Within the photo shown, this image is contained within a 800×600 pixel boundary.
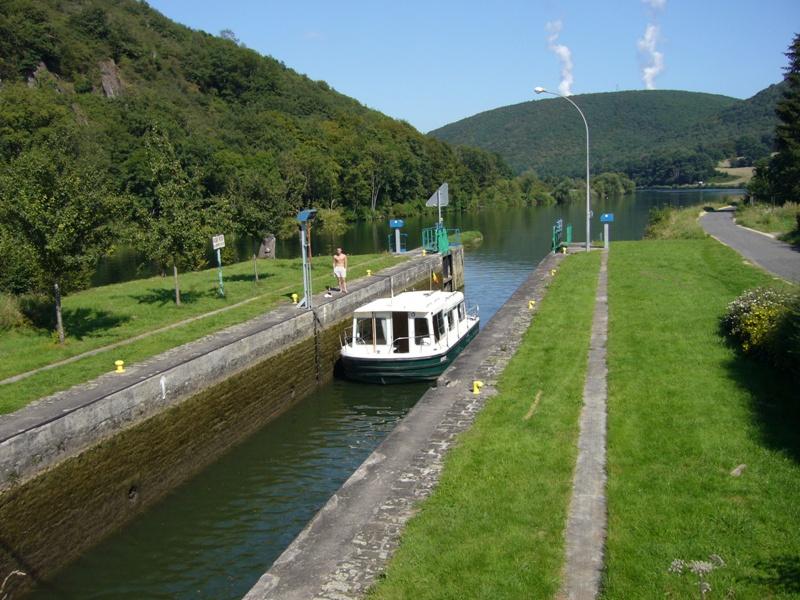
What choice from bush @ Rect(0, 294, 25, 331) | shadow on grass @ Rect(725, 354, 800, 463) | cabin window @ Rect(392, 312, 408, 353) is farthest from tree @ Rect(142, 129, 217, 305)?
shadow on grass @ Rect(725, 354, 800, 463)

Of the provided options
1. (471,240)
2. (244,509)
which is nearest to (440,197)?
(471,240)

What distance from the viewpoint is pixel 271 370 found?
63.6 feet

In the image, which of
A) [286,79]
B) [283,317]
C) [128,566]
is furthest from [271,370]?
[286,79]

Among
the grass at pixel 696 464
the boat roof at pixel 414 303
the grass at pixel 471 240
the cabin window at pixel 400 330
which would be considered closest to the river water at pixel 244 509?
the cabin window at pixel 400 330

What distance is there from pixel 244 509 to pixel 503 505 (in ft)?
20.7

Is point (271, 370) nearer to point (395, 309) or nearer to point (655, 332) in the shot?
point (395, 309)

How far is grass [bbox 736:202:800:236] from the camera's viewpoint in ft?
136

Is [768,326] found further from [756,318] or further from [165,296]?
[165,296]

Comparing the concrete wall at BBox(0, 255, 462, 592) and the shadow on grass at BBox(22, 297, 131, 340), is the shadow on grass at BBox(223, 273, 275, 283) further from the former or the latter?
the concrete wall at BBox(0, 255, 462, 592)

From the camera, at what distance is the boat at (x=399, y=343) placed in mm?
20266

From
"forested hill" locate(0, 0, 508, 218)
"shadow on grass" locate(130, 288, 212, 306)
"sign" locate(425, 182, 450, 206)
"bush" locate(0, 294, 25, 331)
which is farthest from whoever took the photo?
"forested hill" locate(0, 0, 508, 218)

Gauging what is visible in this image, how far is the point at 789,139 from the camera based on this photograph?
54.2m

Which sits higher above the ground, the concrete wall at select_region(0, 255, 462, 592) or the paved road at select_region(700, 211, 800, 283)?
the paved road at select_region(700, 211, 800, 283)

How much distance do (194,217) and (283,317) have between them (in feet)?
14.9
